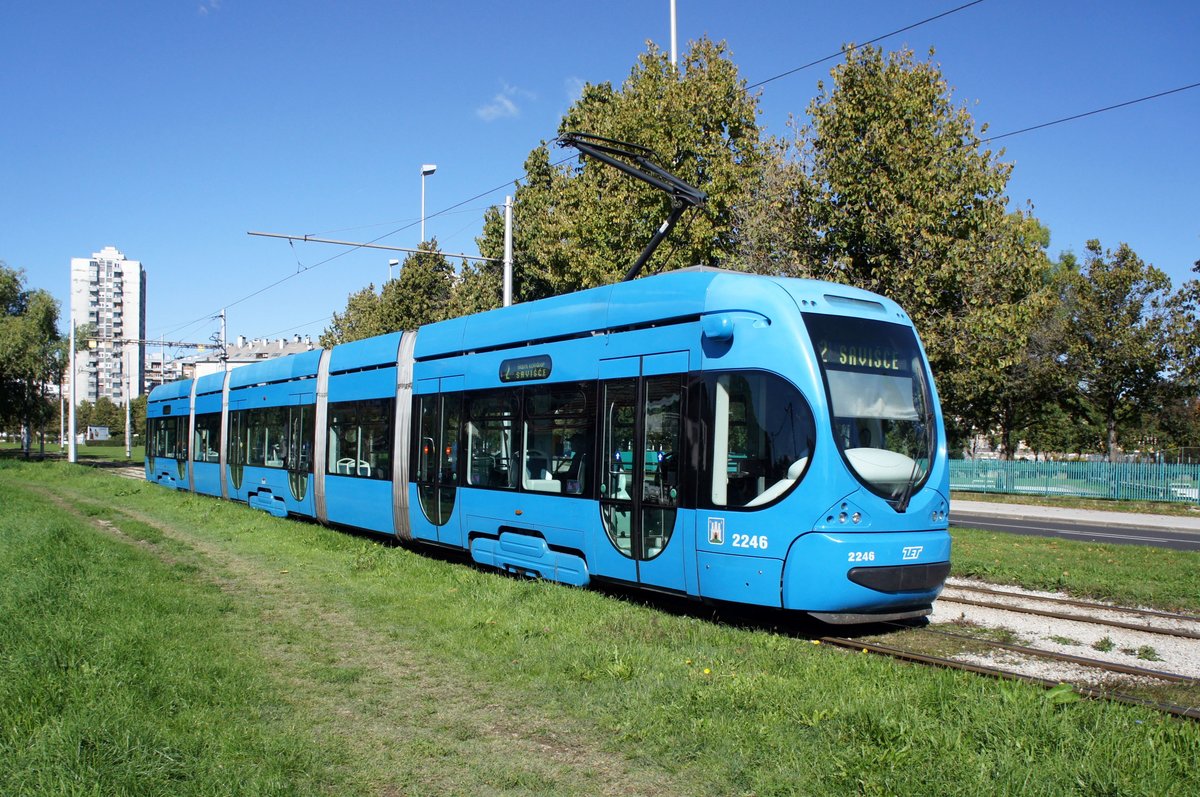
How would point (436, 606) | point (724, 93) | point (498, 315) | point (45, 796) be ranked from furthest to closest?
point (724, 93), point (498, 315), point (436, 606), point (45, 796)

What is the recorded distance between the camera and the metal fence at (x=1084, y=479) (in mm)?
32344

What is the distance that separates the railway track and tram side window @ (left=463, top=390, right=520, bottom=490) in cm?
480

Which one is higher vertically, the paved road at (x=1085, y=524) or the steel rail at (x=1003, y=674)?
the steel rail at (x=1003, y=674)

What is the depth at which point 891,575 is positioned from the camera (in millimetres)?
8102

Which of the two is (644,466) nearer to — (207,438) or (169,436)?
(207,438)

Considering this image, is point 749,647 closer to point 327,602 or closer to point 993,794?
point 993,794

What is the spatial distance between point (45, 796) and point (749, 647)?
16.5ft

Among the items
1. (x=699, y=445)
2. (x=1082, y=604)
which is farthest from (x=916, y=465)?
(x=1082, y=604)

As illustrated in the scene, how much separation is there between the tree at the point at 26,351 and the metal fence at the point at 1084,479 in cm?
4497

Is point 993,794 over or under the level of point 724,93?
under

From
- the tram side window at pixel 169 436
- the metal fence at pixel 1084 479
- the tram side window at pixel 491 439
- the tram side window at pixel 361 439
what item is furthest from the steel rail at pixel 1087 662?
the metal fence at pixel 1084 479

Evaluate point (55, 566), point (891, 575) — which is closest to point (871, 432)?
point (891, 575)

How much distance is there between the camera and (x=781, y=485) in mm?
8164

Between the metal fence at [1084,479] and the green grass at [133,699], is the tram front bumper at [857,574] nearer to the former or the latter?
the green grass at [133,699]
